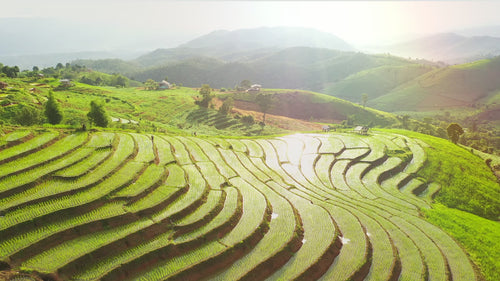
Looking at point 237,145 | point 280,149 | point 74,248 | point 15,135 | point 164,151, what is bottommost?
point 280,149

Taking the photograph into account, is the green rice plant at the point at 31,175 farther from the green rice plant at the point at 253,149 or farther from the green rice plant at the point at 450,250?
the green rice plant at the point at 450,250

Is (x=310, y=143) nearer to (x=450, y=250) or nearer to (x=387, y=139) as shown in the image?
(x=387, y=139)

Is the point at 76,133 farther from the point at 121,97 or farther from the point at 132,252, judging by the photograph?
the point at 121,97

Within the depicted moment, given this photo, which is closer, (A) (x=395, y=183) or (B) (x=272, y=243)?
(B) (x=272, y=243)

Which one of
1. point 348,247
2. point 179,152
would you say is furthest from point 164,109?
point 348,247

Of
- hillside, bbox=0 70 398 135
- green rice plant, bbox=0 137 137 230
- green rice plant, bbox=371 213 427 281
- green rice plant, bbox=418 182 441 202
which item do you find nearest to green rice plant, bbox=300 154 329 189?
green rice plant, bbox=371 213 427 281

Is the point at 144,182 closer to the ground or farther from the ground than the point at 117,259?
farther from the ground

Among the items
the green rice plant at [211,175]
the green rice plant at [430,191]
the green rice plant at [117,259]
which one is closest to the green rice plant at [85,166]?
the green rice plant at [117,259]

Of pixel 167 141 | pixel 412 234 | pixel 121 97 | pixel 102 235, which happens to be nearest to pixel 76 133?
pixel 167 141
